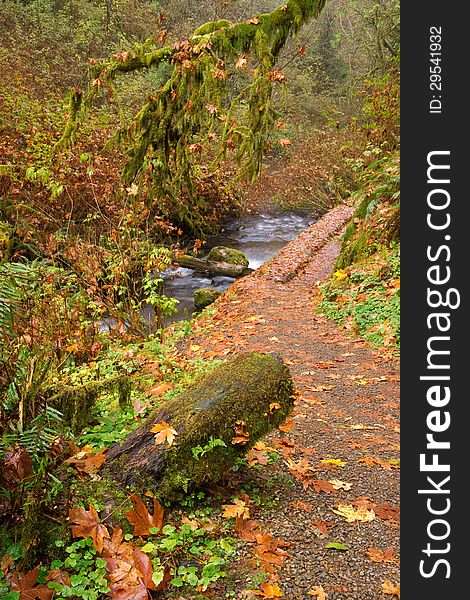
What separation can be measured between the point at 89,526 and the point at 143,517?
285 millimetres

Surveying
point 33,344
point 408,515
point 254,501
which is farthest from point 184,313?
point 408,515

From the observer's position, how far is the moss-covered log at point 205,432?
9.14 feet

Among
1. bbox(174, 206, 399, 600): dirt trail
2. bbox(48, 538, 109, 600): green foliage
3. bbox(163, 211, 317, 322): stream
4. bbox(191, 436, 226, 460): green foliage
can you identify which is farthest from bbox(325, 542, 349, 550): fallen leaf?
bbox(163, 211, 317, 322): stream

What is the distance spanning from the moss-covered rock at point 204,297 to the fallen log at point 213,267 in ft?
5.00

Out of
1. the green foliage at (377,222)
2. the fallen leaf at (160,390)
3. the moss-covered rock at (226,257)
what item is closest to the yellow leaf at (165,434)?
the fallen leaf at (160,390)

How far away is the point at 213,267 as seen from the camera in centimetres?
1298

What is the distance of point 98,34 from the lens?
20.4m

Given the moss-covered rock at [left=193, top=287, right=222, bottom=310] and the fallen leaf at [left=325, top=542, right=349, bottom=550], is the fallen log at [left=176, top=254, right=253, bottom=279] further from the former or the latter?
the fallen leaf at [left=325, top=542, right=349, bottom=550]

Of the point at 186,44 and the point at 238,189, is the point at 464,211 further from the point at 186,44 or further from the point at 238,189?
the point at 238,189

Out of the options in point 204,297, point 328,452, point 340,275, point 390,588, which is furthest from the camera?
point 204,297

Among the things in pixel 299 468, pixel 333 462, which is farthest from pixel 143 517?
pixel 333 462

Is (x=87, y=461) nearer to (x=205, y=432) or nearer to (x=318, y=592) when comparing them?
(x=205, y=432)

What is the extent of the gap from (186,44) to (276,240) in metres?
11.7

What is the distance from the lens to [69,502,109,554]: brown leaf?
95.8 inches
